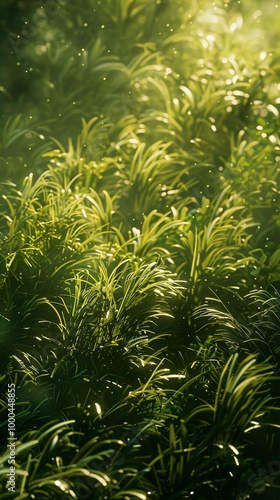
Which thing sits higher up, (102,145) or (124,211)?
(102,145)

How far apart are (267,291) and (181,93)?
192cm

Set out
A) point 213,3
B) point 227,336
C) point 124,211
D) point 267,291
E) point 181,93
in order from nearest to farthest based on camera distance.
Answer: point 227,336 < point 267,291 < point 124,211 < point 181,93 < point 213,3

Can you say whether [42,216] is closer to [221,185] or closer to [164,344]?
[164,344]

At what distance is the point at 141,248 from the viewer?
3807 mm

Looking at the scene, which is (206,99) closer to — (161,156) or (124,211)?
(161,156)

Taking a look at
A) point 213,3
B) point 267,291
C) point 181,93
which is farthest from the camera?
point 213,3

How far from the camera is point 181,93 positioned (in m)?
4.96

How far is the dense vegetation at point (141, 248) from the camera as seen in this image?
9.20ft

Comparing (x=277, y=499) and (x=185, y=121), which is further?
(x=185, y=121)

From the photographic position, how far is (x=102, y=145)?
15.3 feet

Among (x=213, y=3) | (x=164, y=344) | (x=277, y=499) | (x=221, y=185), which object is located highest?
(x=213, y=3)

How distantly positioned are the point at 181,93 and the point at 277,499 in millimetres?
2980

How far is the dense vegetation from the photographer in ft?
9.20

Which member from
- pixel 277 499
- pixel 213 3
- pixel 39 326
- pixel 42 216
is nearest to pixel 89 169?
pixel 42 216
